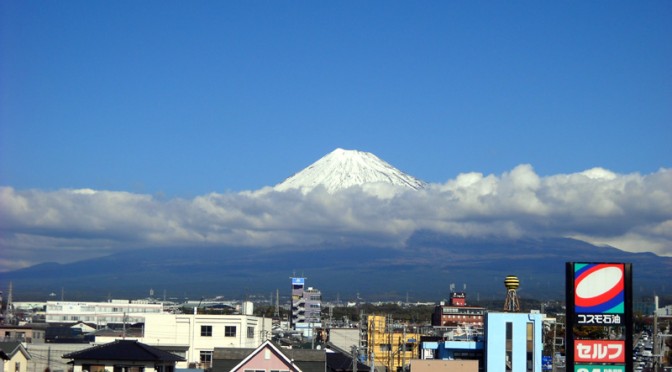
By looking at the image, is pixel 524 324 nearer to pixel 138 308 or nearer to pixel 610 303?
pixel 610 303

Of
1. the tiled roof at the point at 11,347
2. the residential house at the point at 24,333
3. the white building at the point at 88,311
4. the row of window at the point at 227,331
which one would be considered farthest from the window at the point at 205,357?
the white building at the point at 88,311

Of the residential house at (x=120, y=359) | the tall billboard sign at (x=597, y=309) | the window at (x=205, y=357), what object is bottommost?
the window at (x=205, y=357)

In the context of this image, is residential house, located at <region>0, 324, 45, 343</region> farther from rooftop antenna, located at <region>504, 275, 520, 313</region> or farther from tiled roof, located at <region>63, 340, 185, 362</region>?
rooftop antenna, located at <region>504, 275, 520, 313</region>

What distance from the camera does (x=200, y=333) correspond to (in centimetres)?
5878

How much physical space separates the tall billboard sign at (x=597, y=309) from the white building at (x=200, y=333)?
99.4 ft

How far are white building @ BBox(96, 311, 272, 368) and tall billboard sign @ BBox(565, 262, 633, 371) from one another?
30.3 m

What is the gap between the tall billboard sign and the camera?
29078 millimetres

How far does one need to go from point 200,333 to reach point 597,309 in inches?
1319

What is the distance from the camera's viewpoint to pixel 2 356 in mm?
38031

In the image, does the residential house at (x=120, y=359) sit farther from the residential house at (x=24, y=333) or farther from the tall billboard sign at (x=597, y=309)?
the residential house at (x=24, y=333)

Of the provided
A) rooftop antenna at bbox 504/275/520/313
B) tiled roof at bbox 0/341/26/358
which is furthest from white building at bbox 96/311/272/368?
rooftop antenna at bbox 504/275/520/313

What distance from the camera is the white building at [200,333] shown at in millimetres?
57741

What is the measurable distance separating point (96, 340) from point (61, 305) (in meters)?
62.7

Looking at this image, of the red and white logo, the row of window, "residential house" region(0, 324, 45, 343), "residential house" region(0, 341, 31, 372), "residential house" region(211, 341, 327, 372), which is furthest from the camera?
"residential house" region(0, 324, 45, 343)
